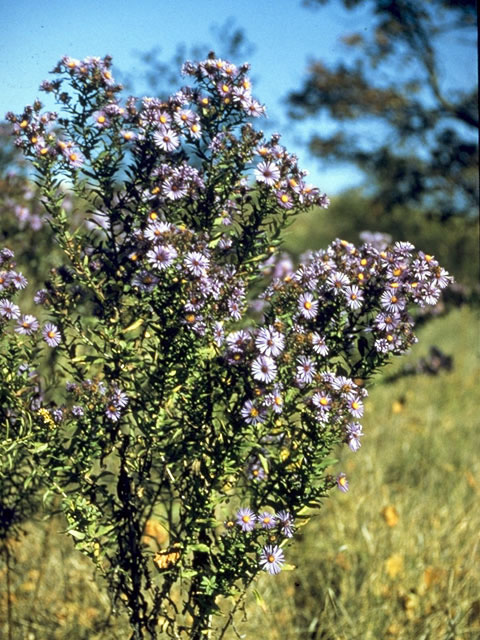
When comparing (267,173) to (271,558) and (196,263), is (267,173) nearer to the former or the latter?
(196,263)

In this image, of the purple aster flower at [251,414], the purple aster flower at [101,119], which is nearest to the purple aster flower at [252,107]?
the purple aster flower at [101,119]

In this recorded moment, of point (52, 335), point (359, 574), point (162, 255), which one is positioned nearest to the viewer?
point (162, 255)

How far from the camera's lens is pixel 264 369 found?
1.75 metres

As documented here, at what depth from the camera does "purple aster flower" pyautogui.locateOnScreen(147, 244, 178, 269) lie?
5.64ft

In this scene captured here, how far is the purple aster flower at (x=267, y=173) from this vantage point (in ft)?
6.12

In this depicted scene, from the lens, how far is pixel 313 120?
899cm

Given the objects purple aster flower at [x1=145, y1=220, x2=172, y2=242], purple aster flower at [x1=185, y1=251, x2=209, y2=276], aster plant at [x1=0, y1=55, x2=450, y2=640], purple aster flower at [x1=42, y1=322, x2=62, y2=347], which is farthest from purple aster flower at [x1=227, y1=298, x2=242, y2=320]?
purple aster flower at [x1=42, y1=322, x2=62, y2=347]

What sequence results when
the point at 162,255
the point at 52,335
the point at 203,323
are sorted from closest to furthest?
the point at 162,255
the point at 203,323
the point at 52,335

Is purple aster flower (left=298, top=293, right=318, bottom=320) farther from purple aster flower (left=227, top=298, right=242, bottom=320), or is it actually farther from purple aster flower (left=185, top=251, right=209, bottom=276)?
purple aster flower (left=185, top=251, right=209, bottom=276)

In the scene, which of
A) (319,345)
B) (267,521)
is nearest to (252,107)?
(319,345)

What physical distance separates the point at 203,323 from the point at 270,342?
0.63 ft

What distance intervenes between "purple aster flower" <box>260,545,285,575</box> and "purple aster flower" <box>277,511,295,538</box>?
0.17ft

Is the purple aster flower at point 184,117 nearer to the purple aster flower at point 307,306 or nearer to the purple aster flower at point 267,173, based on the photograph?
the purple aster flower at point 267,173

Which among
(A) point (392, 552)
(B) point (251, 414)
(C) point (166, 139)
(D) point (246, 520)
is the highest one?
(C) point (166, 139)
